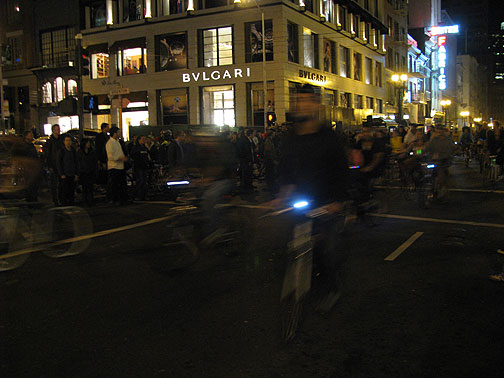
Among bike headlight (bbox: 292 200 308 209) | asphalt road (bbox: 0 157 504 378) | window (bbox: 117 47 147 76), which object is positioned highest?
window (bbox: 117 47 147 76)

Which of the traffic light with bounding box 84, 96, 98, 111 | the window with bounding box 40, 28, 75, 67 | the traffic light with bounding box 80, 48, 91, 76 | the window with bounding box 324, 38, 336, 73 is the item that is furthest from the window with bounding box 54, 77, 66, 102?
the traffic light with bounding box 84, 96, 98, 111

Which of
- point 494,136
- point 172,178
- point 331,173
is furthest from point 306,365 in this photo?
point 494,136

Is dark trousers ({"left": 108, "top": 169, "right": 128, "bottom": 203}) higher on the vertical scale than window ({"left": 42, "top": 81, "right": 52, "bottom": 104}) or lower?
lower

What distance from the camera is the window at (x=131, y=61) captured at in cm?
3616

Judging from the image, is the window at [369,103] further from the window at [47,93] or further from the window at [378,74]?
the window at [47,93]

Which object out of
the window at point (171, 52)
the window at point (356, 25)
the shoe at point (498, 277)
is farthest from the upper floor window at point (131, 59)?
the shoe at point (498, 277)

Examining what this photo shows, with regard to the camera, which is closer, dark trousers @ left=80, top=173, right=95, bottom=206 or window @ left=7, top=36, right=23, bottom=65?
dark trousers @ left=80, top=173, right=95, bottom=206

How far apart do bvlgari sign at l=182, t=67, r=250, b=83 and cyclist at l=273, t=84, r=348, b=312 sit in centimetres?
2899

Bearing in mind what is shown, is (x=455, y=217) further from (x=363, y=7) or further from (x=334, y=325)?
(x=363, y=7)

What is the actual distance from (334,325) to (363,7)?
146 ft

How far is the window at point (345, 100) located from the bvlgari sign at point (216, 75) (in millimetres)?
11150

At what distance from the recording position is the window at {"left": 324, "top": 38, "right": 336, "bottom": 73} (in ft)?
124

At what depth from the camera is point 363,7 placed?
44.1 metres

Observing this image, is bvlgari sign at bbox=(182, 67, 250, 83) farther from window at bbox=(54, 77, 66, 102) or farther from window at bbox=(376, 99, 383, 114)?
window at bbox=(376, 99, 383, 114)
